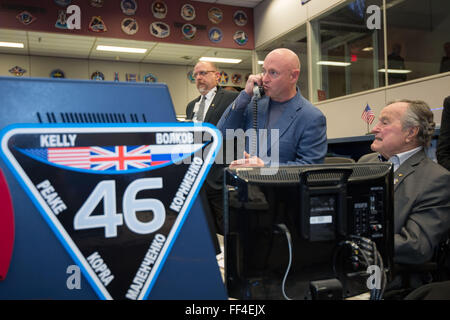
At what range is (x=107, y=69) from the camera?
26.7 ft

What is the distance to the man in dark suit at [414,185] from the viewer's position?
4.76 ft

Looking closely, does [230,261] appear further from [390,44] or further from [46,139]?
[390,44]

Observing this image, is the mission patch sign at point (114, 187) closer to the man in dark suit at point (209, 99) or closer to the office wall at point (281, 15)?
the man in dark suit at point (209, 99)

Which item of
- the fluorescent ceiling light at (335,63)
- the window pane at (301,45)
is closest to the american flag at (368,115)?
the fluorescent ceiling light at (335,63)

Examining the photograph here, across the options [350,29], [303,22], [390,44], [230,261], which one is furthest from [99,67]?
[230,261]

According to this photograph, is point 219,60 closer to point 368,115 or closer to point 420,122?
point 368,115

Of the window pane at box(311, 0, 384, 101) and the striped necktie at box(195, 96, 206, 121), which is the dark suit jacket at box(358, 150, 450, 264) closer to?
the striped necktie at box(195, 96, 206, 121)

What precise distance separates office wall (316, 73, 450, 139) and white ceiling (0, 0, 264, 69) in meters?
2.56

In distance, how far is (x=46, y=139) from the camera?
68cm

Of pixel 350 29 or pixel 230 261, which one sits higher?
pixel 350 29

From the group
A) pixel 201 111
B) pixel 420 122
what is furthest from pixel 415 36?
pixel 420 122

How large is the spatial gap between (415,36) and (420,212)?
485 centimetres

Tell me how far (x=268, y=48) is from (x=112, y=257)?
274 inches

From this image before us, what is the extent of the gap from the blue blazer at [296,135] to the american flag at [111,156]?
48.8 inches
